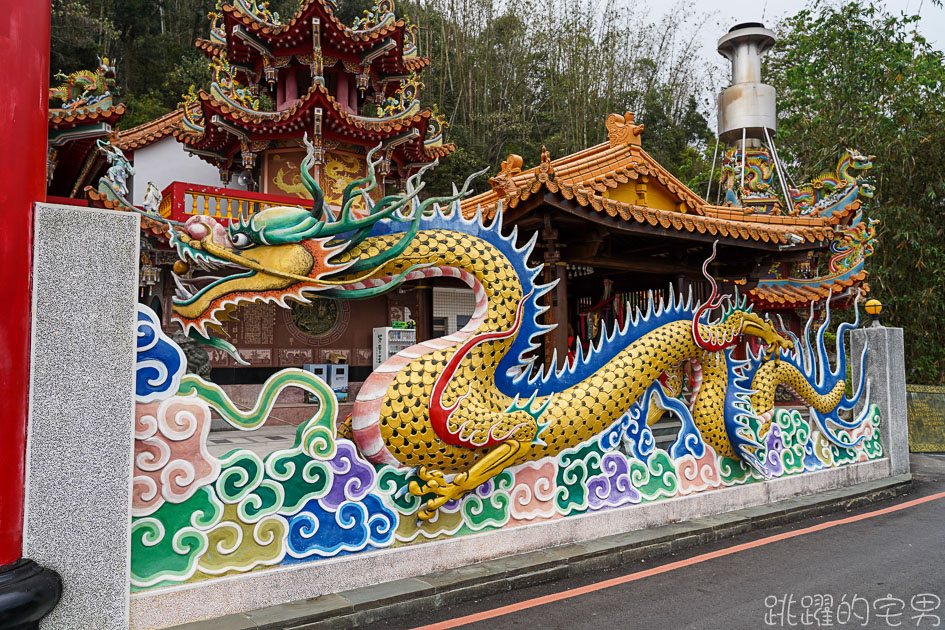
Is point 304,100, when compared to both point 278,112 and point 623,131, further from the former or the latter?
point 623,131

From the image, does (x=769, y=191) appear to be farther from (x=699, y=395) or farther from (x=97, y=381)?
(x=97, y=381)

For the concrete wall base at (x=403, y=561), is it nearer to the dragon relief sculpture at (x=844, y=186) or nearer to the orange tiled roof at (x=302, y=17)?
the dragon relief sculpture at (x=844, y=186)

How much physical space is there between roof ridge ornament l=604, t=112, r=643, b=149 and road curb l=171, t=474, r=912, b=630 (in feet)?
16.1

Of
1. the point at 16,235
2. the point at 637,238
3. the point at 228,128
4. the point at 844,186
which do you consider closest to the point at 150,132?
the point at 228,128

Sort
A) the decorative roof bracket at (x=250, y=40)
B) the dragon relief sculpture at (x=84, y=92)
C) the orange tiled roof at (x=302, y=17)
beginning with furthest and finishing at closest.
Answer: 1. the decorative roof bracket at (x=250, y=40)
2. the orange tiled roof at (x=302, y=17)
3. the dragon relief sculpture at (x=84, y=92)

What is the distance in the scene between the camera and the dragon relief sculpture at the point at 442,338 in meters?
3.92

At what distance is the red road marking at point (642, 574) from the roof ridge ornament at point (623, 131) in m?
5.17

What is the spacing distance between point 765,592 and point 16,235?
15.3 ft

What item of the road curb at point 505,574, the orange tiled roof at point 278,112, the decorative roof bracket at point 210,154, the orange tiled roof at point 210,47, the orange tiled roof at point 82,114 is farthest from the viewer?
the orange tiled roof at point 210,47

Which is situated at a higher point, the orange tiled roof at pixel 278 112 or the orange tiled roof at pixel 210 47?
the orange tiled roof at pixel 210 47

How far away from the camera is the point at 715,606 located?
4051mm

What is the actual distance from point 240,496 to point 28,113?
7.00 feet

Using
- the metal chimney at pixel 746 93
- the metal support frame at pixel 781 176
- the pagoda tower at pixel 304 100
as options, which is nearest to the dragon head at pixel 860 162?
the metal support frame at pixel 781 176

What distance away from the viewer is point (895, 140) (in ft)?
40.1
